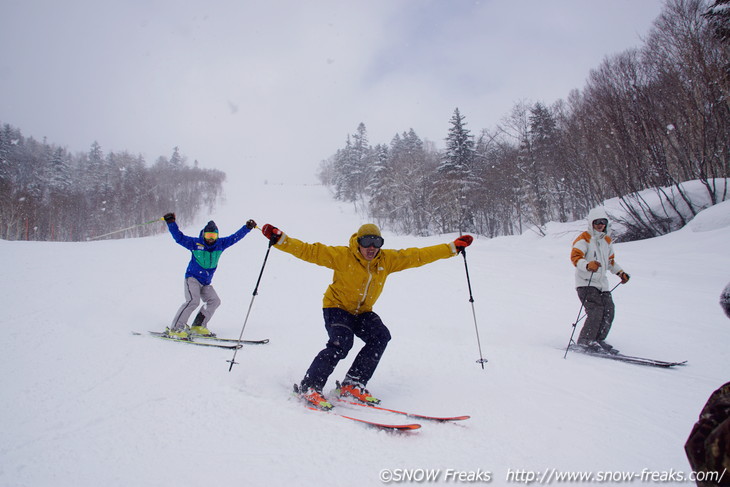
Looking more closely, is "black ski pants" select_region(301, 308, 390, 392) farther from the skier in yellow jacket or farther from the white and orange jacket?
the white and orange jacket

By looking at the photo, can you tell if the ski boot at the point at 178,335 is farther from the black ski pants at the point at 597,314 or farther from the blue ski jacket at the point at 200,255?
the black ski pants at the point at 597,314

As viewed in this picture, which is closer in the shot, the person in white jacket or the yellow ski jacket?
the yellow ski jacket

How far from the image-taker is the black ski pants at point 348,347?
331cm

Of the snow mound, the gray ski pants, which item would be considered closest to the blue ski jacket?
the gray ski pants

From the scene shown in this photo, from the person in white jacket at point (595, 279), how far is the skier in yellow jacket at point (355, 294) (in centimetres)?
314

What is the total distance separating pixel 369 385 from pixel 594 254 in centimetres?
397

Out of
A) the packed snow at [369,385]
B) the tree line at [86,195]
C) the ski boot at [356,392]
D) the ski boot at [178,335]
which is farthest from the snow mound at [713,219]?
the tree line at [86,195]

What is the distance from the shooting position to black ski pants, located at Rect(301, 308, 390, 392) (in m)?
3.31

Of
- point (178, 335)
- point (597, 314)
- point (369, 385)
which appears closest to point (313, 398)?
point (369, 385)

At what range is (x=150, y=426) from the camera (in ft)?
8.86

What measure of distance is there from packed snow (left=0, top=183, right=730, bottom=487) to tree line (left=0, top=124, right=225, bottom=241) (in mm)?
40281

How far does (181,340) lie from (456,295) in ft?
22.0

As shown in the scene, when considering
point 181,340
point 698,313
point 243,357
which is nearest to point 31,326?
point 181,340

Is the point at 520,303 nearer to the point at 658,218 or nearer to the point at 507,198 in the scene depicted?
the point at 658,218
